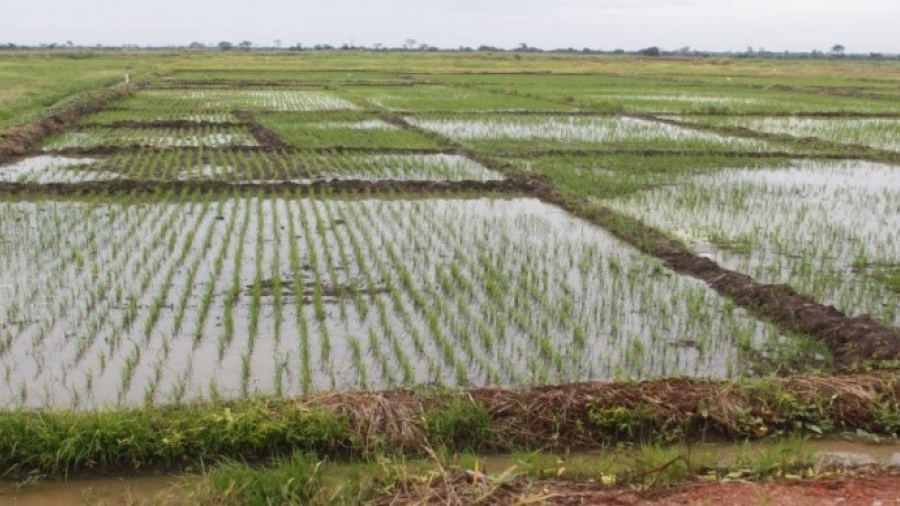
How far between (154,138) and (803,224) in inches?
477

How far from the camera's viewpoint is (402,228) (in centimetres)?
889

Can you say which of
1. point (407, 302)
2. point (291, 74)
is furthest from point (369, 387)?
point (291, 74)

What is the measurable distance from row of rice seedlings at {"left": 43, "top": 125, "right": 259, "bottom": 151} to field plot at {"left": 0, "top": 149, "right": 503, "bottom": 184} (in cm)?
98

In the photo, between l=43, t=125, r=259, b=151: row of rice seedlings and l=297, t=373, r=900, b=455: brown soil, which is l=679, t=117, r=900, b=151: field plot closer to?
l=43, t=125, r=259, b=151: row of rice seedlings

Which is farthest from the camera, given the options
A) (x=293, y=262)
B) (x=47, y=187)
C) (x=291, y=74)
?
(x=291, y=74)

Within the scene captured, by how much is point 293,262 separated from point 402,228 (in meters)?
1.75

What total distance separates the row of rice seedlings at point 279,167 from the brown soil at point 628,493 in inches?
332

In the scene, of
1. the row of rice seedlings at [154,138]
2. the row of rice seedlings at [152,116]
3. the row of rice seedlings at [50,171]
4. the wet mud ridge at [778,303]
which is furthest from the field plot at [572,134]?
the row of rice seedlings at [50,171]

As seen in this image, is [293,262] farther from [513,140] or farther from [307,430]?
[513,140]

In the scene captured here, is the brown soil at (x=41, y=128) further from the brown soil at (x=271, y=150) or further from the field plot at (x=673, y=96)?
the field plot at (x=673, y=96)

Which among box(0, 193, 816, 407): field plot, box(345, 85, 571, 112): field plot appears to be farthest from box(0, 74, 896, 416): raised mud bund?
box(345, 85, 571, 112): field plot

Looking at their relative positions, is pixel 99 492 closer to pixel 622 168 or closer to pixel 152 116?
pixel 622 168

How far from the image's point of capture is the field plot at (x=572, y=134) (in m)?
15.2

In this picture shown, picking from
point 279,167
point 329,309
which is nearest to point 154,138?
point 279,167
